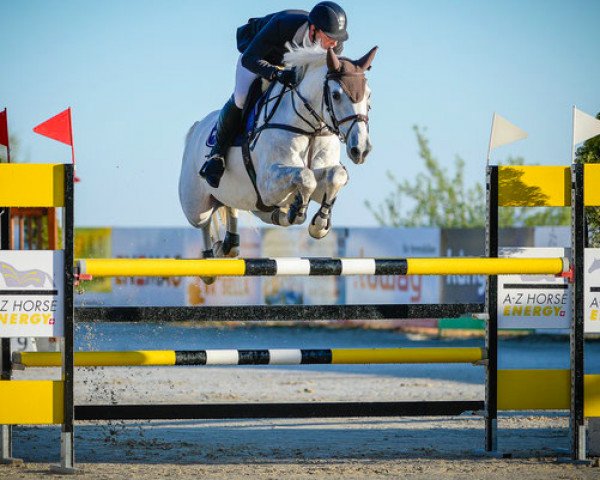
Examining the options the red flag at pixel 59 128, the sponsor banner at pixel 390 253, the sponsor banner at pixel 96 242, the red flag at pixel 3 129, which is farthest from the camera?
the sponsor banner at pixel 96 242

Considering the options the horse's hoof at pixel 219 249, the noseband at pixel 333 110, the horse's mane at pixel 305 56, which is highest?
the horse's mane at pixel 305 56

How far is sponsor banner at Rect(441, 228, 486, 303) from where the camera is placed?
1781 centimetres

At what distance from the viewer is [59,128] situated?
17.6ft

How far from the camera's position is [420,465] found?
5594 mm

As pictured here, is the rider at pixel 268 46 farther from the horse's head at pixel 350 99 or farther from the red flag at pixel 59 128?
the red flag at pixel 59 128

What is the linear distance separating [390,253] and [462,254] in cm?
121

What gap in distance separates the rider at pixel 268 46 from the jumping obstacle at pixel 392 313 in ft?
4.32

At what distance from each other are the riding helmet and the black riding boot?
1.00 m

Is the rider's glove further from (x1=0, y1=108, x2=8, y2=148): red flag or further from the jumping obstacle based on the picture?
(x1=0, y1=108, x2=8, y2=148): red flag

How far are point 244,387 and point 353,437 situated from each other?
3.35 metres

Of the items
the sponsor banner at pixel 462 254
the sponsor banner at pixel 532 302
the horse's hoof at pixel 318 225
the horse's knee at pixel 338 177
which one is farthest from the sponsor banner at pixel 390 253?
the sponsor banner at pixel 532 302

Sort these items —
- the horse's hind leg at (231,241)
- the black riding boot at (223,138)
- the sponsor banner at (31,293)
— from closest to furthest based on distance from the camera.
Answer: the sponsor banner at (31,293) < the black riding boot at (223,138) < the horse's hind leg at (231,241)

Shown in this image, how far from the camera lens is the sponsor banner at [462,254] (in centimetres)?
1781

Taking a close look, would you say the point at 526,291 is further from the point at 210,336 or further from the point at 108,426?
the point at 210,336
